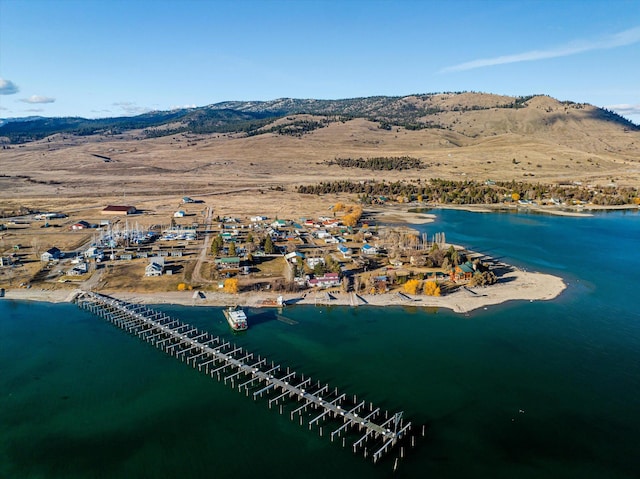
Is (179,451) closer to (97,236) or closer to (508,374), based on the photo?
(508,374)

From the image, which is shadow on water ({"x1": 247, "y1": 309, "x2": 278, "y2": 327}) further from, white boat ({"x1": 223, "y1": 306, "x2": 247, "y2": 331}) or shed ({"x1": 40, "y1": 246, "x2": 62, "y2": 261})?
shed ({"x1": 40, "y1": 246, "x2": 62, "y2": 261})

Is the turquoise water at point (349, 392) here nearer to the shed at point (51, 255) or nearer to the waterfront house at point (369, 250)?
the shed at point (51, 255)

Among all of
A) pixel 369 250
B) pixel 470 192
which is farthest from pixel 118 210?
pixel 470 192

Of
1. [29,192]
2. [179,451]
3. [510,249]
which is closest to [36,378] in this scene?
[179,451]

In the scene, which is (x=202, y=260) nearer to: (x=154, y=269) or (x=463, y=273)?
(x=154, y=269)

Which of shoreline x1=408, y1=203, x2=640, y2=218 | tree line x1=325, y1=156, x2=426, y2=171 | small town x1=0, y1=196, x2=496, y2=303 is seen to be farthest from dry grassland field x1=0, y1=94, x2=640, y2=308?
shoreline x1=408, y1=203, x2=640, y2=218
